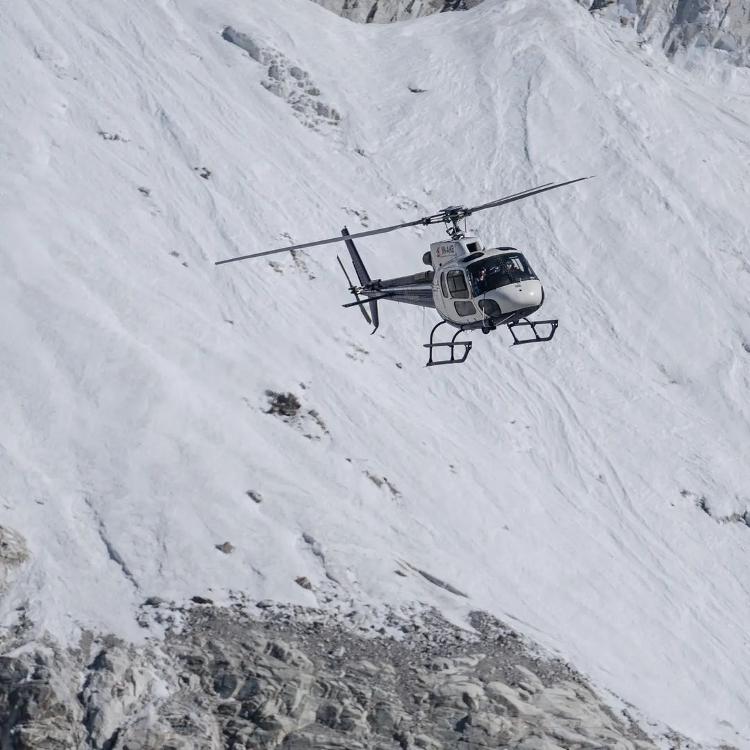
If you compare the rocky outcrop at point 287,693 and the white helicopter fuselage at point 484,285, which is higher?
the white helicopter fuselage at point 484,285

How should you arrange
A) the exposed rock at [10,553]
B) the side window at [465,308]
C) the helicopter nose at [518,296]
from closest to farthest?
the helicopter nose at [518,296] → the side window at [465,308] → the exposed rock at [10,553]

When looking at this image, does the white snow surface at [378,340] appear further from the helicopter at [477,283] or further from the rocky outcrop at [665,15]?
the helicopter at [477,283]

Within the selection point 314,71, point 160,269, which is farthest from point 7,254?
point 314,71

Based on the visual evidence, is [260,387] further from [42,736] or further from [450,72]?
[450,72]

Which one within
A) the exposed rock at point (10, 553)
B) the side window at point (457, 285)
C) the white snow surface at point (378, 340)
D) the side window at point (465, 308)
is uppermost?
the side window at point (457, 285)

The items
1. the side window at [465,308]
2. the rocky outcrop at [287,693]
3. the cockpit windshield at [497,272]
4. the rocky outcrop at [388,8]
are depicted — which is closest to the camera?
the rocky outcrop at [287,693]

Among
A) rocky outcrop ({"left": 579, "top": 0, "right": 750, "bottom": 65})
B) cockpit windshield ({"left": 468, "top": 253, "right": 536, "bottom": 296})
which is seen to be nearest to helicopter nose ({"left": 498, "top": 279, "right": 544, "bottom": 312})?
cockpit windshield ({"left": 468, "top": 253, "right": 536, "bottom": 296})

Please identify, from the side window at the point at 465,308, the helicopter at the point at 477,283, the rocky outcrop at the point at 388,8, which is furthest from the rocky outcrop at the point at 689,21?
the side window at the point at 465,308
